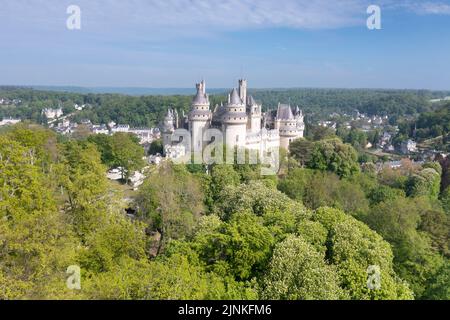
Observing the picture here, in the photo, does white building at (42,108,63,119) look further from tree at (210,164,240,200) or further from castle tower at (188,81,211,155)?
tree at (210,164,240,200)

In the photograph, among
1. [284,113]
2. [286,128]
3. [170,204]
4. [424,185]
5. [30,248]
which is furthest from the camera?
[284,113]

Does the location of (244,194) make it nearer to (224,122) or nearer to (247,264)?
(247,264)

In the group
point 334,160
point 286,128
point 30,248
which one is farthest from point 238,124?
point 30,248

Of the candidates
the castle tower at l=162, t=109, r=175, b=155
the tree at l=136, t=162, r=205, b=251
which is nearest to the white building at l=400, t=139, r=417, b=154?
the castle tower at l=162, t=109, r=175, b=155

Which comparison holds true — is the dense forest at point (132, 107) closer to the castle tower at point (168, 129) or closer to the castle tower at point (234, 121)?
the castle tower at point (168, 129)

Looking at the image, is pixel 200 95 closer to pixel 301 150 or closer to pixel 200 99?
pixel 200 99

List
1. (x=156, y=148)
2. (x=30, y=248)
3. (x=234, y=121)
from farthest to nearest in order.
→ (x=156, y=148) → (x=234, y=121) → (x=30, y=248)
